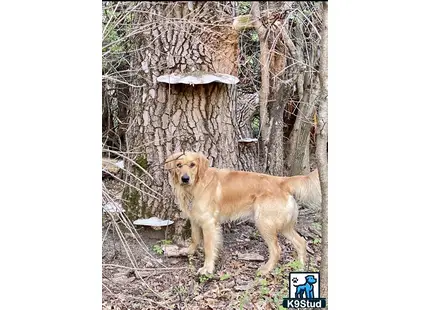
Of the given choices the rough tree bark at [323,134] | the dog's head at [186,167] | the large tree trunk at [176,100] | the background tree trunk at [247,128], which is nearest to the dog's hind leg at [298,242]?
the rough tree bark at [323,134]

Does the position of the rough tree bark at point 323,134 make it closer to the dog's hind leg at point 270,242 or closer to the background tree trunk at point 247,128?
the dog's hind leg at point 270,242

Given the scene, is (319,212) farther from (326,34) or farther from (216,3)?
(216,3)

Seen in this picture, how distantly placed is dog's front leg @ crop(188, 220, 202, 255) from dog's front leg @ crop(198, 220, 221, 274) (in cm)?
3

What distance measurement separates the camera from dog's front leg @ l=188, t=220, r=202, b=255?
4.39 metres

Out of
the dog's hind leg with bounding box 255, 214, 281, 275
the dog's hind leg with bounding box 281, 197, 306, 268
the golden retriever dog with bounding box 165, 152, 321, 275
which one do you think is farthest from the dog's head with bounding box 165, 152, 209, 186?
the dog's hind leg with bounding box 281, 197, 306, 268

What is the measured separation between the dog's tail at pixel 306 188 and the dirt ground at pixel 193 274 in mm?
64

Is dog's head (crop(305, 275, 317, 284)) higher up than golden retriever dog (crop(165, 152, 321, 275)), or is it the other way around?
golden retriever dog (crop(165, 152, 321, 275))

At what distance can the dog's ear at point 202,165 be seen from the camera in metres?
4.36

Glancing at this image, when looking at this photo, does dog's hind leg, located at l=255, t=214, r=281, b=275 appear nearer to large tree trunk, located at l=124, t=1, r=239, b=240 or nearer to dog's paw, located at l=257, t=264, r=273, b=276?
dog's paw, located at l=257, t=264, r=273, b=276

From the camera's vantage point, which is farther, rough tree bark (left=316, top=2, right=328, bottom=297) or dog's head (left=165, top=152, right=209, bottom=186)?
dog's head (left=165, top=152, right=209, bottom=186)

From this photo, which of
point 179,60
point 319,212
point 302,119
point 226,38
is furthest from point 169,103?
point 319,212

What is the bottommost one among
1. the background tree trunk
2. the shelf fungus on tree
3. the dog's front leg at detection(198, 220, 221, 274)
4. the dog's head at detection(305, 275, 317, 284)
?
the dog's head at detection(305, 275, 317, 284)

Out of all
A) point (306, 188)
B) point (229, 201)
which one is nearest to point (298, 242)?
point (306, 188)

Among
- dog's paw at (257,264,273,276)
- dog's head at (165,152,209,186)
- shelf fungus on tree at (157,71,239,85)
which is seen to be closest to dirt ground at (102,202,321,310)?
dog's paw at (257,264,273,276)
